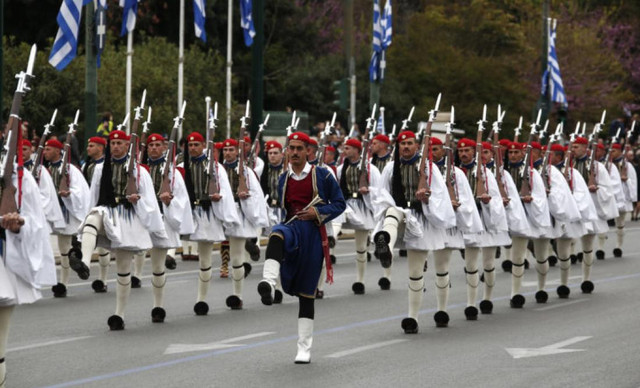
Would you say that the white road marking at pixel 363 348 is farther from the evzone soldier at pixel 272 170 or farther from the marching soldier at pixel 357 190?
the evzone soldier at pixel 272 170

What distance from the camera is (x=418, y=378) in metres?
12.0

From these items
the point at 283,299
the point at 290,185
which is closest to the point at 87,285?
the point at 283,299

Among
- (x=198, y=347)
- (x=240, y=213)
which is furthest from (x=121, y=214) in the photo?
(x=240, y=213)

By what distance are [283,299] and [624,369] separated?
693 centimetres

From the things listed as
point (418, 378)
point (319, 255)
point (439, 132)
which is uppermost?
point (439, 132)

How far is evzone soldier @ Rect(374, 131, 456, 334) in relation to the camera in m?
15.0

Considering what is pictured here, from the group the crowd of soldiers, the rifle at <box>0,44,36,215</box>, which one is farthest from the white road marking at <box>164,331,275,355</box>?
the rifle at <box>0,44,36,215</box>

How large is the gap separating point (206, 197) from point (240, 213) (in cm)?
124

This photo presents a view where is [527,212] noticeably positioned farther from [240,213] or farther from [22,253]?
[22,253]

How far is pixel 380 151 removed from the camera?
74.6 ft

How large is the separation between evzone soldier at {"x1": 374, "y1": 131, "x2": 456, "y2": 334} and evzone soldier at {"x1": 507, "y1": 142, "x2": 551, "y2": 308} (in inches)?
100

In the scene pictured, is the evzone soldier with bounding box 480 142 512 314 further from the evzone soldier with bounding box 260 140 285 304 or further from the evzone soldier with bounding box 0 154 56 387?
the evzone soldier with bounding box 0 154 56 387

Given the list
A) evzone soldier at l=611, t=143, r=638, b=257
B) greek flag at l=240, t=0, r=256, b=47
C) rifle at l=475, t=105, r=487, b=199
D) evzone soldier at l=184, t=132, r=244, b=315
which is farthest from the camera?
greek flag at l=240, t=0, r=256, b=47

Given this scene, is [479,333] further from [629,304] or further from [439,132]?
[439,132]
